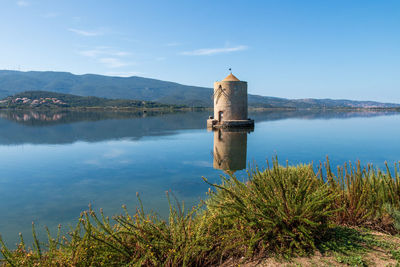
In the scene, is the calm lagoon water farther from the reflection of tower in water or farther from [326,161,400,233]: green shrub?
[326,161,400,233]: green shrub

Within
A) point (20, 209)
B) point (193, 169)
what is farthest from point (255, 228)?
point (193, 169)

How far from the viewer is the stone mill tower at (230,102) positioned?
2427 centimetres

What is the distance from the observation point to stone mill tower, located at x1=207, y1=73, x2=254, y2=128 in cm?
2427

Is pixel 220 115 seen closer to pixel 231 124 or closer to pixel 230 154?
pixel 231 124

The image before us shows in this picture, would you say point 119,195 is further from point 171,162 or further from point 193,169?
point 171,162

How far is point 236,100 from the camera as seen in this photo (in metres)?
24.7

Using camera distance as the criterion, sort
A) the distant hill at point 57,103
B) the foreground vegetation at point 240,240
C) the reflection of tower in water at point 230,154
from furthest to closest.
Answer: the distant hill at point 57,103 → the reflection of tower in water at point 230,154 → the foreground vegetation at point 240,240

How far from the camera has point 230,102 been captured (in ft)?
80.9

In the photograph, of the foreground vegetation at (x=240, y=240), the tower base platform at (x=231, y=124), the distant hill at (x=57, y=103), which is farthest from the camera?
the distant hill at (x=57, y=103)

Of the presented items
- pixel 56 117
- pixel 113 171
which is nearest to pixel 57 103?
pixel 56 117

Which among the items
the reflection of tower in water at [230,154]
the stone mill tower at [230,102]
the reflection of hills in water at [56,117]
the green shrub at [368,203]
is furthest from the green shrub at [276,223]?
the reflection of hills in water at [56,117]

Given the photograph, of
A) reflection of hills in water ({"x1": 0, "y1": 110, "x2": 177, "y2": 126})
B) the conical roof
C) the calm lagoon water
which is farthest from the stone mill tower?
reflection of hills in water ({"x1": 0, "y1": 110, "x2": 177, "y2": 126})

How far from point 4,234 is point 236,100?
21180 millimetres

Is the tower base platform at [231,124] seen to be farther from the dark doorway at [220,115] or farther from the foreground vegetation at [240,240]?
the foreground vegetation at [240,240]
